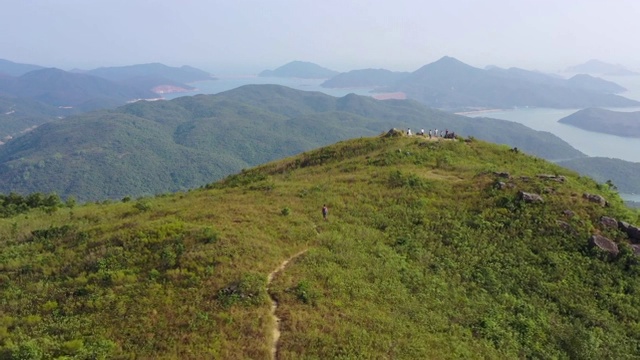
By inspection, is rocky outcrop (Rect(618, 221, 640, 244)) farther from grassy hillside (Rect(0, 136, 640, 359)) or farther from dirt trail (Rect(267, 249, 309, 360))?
dirt trail (Rect(267, 249, 309, 360))

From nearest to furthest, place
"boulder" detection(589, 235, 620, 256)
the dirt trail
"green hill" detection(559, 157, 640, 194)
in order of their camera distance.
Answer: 1. the dirt trail
2. "boulder" detection(589, 235, 620, 256)
3. "green hill" detection(559, 157, 640, 194)

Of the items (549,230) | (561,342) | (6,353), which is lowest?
(561,342)

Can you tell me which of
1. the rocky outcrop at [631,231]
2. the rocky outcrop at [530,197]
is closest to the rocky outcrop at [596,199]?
the rocky outcrop at [631,231]

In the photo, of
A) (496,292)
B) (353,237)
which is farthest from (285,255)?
(496,292)

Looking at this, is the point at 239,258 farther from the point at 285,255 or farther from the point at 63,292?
the point at 63,292

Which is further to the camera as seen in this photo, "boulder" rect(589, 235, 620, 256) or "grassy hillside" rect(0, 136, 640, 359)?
"boulder" rect(589, 235, 620, 256)

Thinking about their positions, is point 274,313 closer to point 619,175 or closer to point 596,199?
point 596,199

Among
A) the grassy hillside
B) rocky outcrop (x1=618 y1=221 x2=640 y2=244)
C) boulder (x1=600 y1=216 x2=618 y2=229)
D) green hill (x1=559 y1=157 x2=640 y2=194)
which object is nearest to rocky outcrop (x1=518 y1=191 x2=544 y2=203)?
the grassy hillside
